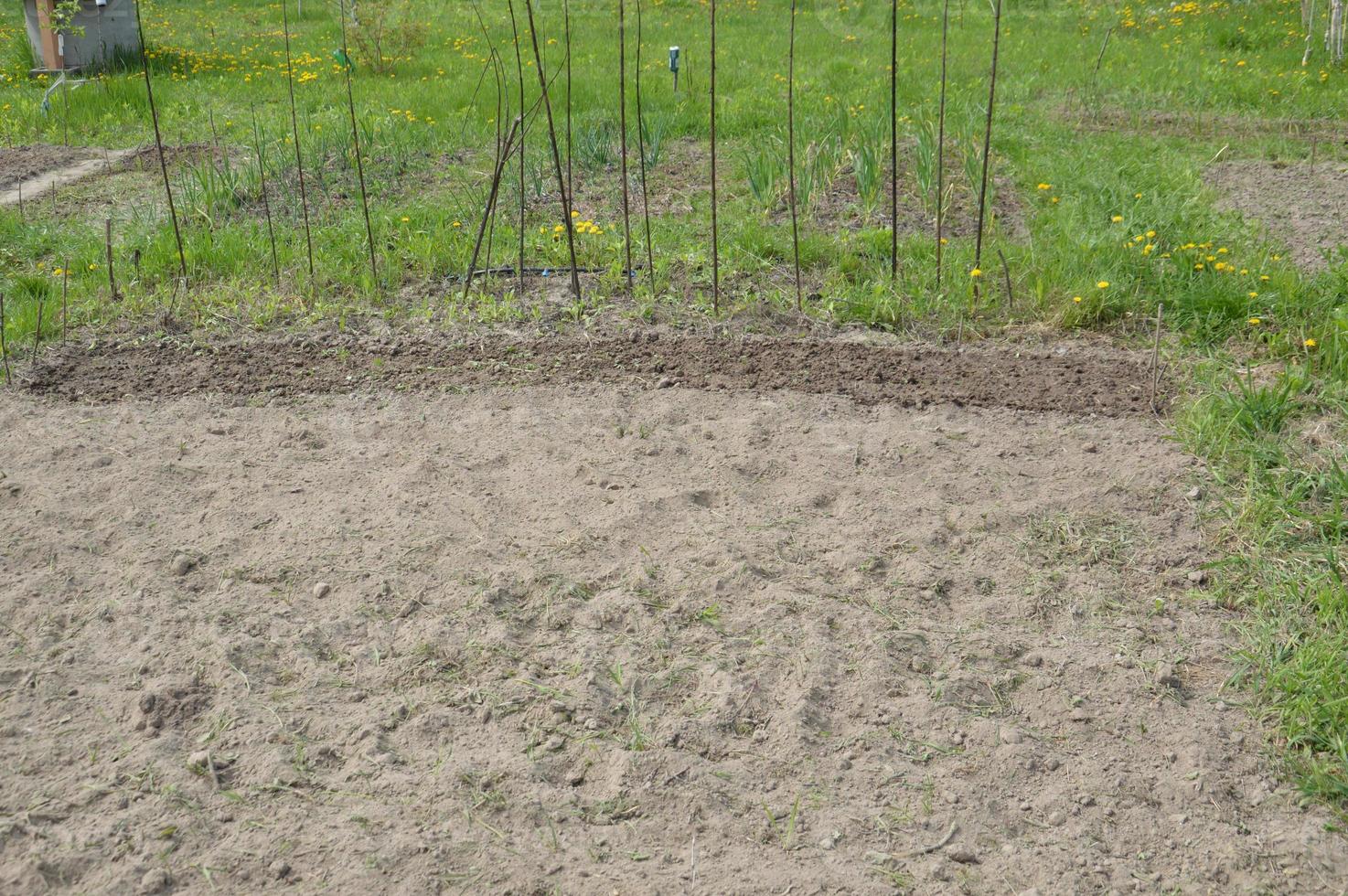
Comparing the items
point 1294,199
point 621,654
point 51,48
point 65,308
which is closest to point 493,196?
point 65,308

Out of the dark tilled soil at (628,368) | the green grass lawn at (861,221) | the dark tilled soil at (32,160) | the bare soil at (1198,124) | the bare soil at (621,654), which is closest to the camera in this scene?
the bare soil at (621,654)

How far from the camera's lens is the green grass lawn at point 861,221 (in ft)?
10.8

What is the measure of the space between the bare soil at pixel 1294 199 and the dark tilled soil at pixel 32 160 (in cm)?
693

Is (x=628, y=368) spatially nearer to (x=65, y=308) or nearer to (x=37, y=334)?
(x=65, y=308)

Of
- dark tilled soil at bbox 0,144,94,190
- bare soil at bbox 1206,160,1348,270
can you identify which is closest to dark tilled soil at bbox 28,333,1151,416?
bare soil at bbox 1206,160,1348,270

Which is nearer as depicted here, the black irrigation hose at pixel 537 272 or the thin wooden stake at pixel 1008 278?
the thin wooden stake at pixel 1008 278

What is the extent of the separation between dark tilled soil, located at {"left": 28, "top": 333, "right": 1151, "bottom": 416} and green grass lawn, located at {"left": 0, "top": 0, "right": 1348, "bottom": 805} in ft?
0.81

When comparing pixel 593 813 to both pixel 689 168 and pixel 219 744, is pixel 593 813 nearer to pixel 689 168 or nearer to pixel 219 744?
pixel 219 744

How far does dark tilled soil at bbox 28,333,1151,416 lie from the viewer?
3.93 metres

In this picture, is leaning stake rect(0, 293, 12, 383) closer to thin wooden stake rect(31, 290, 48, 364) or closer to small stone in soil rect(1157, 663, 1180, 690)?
thin wooden stake rect(31, 290, 48, 364)

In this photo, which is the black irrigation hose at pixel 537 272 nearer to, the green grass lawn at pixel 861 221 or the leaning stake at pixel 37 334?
the green grass lawn at pixel 861 221

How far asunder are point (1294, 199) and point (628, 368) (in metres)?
3.90

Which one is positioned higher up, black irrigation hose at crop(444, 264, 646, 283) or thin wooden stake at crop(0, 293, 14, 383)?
black irrigation hose at crop(444, 264, 646, 283)

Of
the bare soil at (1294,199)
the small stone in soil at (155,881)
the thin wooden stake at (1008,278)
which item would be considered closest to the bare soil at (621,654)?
the small stone in soil at (155,881)
